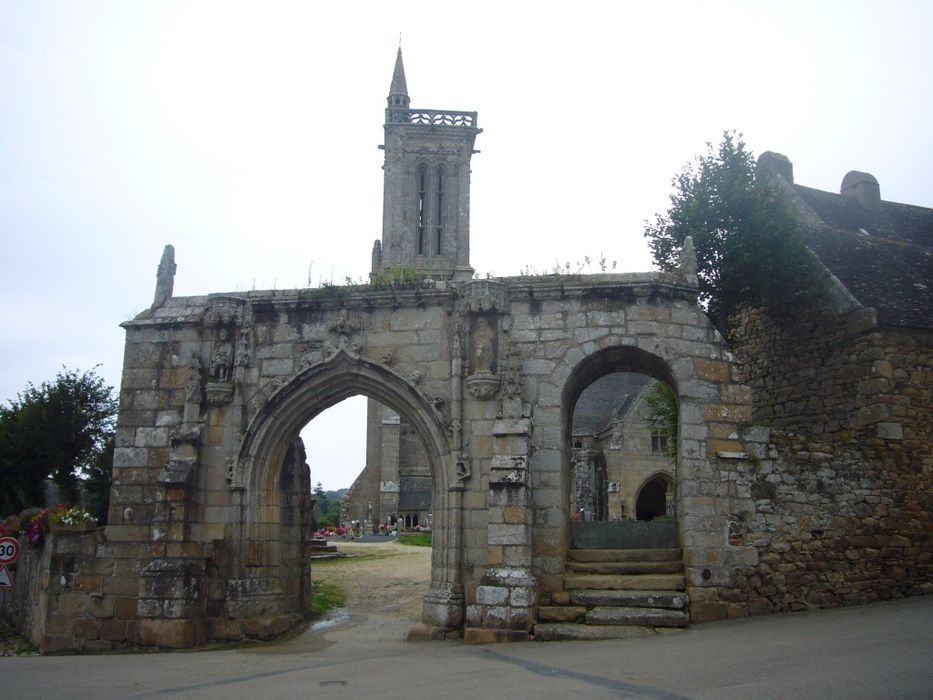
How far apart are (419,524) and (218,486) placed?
101 feet

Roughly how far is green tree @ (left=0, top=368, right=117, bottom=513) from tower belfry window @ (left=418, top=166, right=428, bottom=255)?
25071 mm

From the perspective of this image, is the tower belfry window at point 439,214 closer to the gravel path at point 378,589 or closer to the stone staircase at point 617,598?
the gravel path at point 378,589

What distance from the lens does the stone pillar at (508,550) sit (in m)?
10.2

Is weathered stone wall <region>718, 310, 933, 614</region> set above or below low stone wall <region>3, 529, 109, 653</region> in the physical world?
above

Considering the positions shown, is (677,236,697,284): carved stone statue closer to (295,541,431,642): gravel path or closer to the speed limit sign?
(295,541,431,642): gravel path

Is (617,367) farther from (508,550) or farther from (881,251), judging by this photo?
(881,251)

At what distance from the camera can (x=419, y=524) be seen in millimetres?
41969

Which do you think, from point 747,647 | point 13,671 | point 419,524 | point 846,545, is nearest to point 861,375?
point 846,545

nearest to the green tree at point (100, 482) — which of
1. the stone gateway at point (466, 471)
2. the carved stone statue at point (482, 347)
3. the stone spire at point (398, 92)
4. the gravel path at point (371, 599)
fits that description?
the gravel path at point (371, 599)

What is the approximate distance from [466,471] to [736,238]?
7.52 metres

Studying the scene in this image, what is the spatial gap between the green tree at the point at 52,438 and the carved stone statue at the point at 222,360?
1427 centimetres

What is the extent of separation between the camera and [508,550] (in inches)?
409

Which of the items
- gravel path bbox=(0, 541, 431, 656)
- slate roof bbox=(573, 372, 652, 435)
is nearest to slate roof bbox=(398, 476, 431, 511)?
slate roof bbox=(573, 372, 652, 435)

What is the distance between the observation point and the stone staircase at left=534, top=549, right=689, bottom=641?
10.1 meters
